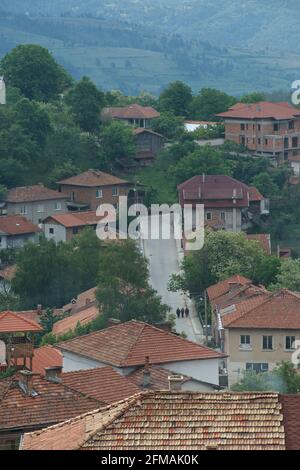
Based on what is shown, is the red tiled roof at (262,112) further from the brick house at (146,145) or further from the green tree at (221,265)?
the green tree at (221,265)

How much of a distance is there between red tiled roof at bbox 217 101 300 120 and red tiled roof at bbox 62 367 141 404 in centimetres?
4359

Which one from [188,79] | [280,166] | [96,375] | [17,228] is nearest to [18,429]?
[96,375]

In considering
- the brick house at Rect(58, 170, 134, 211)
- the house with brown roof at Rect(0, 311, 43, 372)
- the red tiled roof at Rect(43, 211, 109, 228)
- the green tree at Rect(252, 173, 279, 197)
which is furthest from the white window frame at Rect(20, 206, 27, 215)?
the house with brown roof at Rect(0, 311, 43, 372)

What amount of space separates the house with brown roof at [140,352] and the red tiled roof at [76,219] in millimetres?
26949

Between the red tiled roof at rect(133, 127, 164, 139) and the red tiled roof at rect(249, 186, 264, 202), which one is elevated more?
the red tiled roof at rect(133, 127, 164, 139)

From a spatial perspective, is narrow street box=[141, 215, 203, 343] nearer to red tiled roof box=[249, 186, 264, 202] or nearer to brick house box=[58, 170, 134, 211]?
brick house box=[58, 170, 134, 211]

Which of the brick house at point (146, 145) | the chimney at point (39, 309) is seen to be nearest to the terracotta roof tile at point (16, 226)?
the brick house at point (146, 145)

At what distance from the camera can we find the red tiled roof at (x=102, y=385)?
2061 cm

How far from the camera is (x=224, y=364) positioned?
123ft

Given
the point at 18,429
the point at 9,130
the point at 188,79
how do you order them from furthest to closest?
1. the point at 188,79
2. the point at 9,130
3. the point at 18,429

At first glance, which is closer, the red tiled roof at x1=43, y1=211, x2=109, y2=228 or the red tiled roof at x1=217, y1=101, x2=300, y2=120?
the red tiled roof at x1=43, y1=211, x2=109, y2=228

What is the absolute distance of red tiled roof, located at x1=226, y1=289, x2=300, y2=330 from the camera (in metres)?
38.4

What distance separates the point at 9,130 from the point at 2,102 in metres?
1.94
